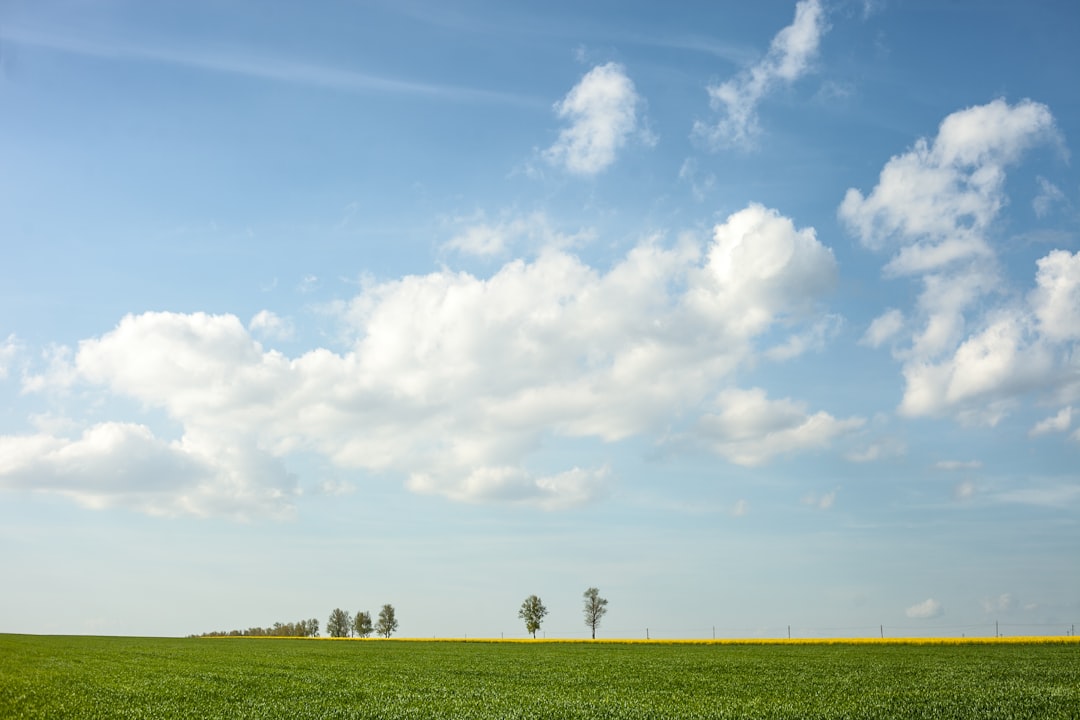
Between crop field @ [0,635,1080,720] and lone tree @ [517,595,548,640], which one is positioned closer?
crop field @ [0,635,1080,720]


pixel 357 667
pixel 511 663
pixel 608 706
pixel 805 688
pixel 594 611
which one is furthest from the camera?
pixel 594 611

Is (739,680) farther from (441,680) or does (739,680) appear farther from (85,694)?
(85,694)

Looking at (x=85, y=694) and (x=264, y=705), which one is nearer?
(x=264, y=705)

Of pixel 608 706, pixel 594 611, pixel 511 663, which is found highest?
pixel 608 706

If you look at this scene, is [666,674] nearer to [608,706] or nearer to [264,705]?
[608,706]

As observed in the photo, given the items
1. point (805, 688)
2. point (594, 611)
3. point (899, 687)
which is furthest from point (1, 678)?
point (594, 611)

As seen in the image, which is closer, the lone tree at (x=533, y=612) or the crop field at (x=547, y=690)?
the crop field at (x=547, y=690)

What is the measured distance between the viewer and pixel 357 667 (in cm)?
4691

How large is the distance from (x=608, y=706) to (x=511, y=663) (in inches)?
1085

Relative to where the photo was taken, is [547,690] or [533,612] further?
[533,612]

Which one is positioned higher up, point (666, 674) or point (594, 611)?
point (666, 674)

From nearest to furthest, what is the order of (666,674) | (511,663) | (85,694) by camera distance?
(85,694)
(666,674)
(511,663)

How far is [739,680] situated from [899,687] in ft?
23.8

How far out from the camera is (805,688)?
104 ft
